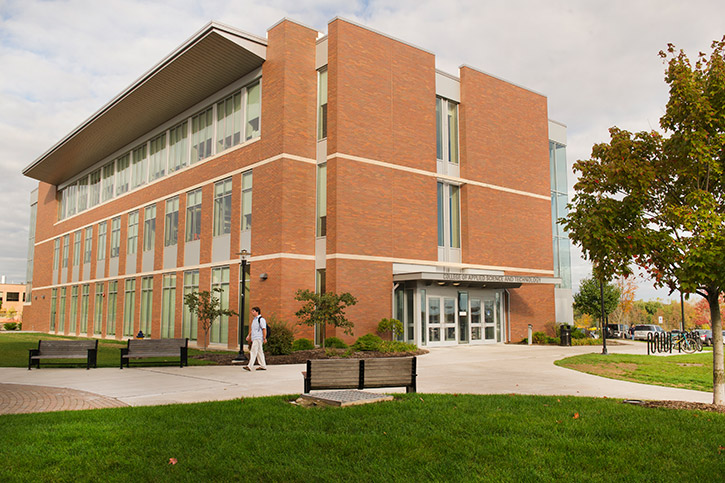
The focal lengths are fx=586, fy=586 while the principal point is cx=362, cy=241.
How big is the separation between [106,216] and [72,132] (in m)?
6.56

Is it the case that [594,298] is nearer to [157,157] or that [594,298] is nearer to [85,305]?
[157,157]

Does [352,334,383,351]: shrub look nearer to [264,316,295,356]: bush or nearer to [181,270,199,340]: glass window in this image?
[264,316,295,356]: bush

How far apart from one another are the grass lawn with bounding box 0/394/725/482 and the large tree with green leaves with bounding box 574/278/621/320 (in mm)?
38939

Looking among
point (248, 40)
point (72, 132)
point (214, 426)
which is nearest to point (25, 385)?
point (214, 426)

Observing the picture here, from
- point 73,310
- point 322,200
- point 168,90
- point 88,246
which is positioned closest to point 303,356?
point 322,200

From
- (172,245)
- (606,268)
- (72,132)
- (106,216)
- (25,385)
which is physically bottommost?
(25,385)

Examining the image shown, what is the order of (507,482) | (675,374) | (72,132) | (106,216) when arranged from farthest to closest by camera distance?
(106,216) < (72,132) < (675,374) < (507,482)

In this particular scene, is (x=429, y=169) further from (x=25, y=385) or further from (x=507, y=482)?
(x=507, y=482)

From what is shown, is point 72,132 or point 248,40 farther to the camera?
point 72,132

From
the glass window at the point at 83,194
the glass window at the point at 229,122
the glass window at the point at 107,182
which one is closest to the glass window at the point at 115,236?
the glass window at the point at 107,182

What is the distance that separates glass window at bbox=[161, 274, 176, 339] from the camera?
3360 centimetres

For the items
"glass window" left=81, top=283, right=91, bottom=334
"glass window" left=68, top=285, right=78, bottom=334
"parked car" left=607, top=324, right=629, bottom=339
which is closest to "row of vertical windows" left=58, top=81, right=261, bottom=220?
"glass window" left=81, top=283, right=91, bottom=334

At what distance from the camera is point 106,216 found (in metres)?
44.1

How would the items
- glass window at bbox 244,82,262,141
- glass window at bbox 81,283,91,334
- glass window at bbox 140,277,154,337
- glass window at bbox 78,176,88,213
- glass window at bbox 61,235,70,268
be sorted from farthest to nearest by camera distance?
glass window at bbox 61,235,70,268
glass window at bbox 78,176,88,213
glass window at bbox 81,283,91,334
glass window at bbox 140,277,154,337
glass window at bbox 244,82,262,141
